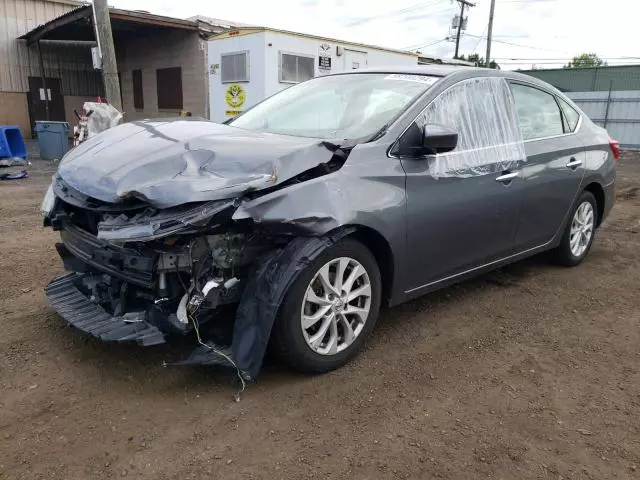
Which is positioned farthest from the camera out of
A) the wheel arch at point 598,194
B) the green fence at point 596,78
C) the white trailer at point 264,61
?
the green fence at point 596,78

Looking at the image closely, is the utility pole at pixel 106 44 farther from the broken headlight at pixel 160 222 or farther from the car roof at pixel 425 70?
the broken headlight at pixel 160 222

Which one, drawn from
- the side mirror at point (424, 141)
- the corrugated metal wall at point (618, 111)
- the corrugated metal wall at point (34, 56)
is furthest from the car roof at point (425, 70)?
the corrugated metal wall at point (34, 56)

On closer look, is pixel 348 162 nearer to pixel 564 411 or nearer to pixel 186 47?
pixel 564 411

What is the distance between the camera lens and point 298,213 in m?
2.71

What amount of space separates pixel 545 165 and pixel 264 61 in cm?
847

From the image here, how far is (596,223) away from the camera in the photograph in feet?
17.2

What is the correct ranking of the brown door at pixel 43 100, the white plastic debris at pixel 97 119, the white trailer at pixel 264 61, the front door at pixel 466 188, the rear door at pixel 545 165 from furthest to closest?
the brown door at pixel 43 100 < the white trailer at pixel 264 61 < the white plastic debris at pixel 97 119 < the rear door at pixel 545 165 < the front door at pixel 466 188

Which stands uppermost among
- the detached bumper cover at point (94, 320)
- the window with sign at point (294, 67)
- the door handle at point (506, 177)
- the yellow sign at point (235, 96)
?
the window with sign at point (294, 67)

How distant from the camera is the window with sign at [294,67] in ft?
38.8

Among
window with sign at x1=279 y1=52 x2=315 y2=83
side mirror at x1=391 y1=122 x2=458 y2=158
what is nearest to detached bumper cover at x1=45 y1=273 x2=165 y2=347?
side mirror at x1=391 y1=122 x2=458 y2=158

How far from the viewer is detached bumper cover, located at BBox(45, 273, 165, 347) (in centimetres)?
270

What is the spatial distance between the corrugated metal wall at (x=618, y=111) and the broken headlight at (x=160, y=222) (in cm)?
1885

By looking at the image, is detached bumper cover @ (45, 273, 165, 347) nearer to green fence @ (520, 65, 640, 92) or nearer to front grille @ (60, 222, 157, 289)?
front grille @ (60, 222, 157, 289)

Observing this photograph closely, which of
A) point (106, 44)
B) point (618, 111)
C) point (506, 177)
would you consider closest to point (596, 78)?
point (618, 111)
